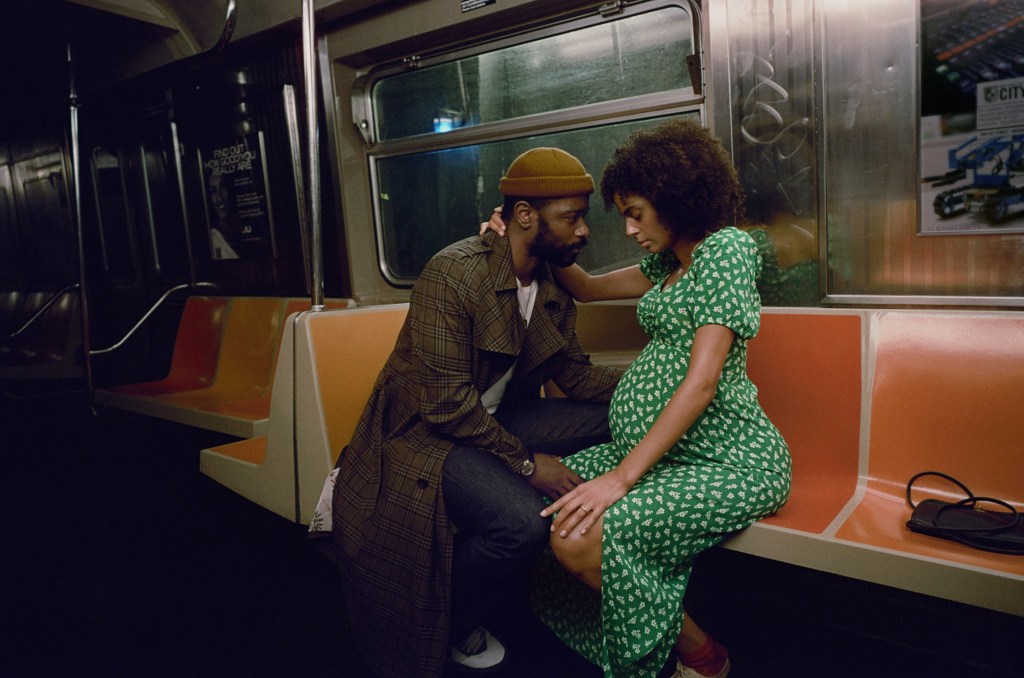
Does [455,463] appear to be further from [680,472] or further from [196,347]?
[196,347]

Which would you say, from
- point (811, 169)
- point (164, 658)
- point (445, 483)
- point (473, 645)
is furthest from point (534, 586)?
point (811, 169)

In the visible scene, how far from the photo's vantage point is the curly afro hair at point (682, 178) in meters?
1.92

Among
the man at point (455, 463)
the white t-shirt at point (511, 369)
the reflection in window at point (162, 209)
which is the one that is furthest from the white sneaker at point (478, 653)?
the reflection in window at point (162, 209)

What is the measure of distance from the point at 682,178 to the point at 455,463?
3.13 ft

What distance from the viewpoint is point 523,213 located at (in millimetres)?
2148

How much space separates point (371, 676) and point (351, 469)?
1.99 feet

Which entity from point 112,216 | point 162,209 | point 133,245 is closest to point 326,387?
point 162,209

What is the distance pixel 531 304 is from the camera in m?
2.32

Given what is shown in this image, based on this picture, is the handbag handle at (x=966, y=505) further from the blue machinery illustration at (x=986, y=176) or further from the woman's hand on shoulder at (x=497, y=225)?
the woman's hand on shoulder at (x=497, y=225)

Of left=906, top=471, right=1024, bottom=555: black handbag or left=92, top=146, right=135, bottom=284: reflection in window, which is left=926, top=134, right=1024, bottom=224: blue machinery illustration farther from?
left=92, top=146, right=135, bottom=284: reflection in window

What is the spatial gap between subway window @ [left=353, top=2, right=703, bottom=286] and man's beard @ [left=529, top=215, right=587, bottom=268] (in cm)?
98

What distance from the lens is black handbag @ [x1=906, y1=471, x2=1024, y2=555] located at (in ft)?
5.25

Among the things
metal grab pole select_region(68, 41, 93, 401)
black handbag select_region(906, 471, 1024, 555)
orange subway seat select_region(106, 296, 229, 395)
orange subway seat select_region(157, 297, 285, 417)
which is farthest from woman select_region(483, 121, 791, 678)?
metal grab pole select_region(68, 41, 93, 401)

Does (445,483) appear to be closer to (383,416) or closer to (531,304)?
(383,416)
